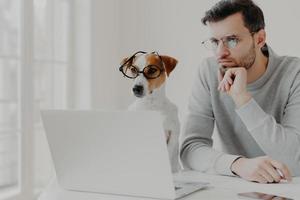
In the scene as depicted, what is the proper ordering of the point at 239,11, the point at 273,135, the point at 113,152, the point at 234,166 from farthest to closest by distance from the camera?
the point at 239,11, the point at 273,135, the point at 234,166, the point at 113,152

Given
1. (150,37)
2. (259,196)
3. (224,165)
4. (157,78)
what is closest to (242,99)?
(224,165)

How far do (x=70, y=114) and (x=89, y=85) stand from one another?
80.8 inches

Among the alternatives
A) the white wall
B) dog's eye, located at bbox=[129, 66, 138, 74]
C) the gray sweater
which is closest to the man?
the gray sweater

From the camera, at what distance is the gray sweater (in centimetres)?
138

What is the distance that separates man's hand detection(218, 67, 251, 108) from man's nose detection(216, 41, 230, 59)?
0.17ft

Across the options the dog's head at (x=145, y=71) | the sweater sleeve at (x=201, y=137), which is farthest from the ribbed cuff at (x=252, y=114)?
the dog's head at (x=145, y=71)

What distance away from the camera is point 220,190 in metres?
1.03

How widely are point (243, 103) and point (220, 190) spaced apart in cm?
44

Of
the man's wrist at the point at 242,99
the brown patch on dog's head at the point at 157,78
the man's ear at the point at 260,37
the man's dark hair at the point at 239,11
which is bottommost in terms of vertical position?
the man's wrist at the point at 242,99

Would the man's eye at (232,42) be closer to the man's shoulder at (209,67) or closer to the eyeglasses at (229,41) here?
the eyeglasses at (229,41)

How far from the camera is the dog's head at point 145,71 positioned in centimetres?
113

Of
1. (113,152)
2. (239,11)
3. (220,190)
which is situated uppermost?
(239,11)

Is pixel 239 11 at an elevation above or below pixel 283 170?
above

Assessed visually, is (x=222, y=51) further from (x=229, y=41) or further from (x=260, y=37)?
(x=260, y=37)
